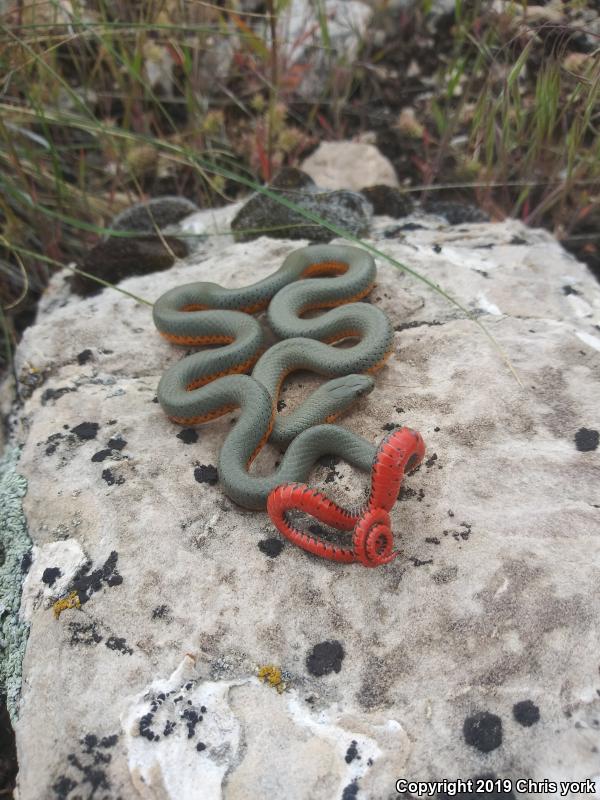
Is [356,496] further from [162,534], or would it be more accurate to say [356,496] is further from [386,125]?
[386,125]

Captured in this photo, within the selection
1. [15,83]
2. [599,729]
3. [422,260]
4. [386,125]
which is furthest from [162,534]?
[386,125]

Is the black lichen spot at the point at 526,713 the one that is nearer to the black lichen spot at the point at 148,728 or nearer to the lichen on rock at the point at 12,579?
the black lichen spot at the point at 148,728

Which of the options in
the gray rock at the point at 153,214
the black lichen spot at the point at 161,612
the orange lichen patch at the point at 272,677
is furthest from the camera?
the gray rock at the point at 153,214

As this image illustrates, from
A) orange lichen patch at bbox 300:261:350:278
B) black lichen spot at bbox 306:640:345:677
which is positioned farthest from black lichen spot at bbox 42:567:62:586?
orange lichen patch at bbox 300:261:350:278

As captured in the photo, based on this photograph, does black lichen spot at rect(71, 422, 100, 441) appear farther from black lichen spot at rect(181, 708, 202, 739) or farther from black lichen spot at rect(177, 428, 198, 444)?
black lichen spot at rect(181, 708, 202, 739)

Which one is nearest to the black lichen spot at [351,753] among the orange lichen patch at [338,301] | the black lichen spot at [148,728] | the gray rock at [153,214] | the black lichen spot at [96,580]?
the black lichen spot at [148,728]

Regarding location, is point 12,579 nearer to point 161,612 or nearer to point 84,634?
point 84,634
